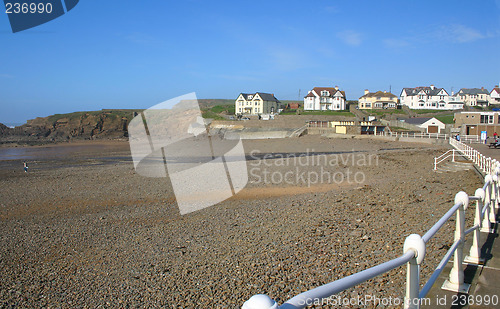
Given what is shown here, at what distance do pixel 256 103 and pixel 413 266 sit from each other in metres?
89.1

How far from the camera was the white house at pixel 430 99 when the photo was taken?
3221 inches

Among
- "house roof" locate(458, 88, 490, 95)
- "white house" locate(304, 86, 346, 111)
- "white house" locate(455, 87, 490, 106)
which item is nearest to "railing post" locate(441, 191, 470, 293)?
"white house" locate(304, 86, 346, 111)

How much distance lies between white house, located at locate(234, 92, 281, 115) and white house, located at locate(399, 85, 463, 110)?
107 ft

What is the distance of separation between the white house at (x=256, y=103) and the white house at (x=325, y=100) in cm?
1191

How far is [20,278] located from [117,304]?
9.22 ft

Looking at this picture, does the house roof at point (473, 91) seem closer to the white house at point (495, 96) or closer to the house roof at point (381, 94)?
the white house at point (495, 96)

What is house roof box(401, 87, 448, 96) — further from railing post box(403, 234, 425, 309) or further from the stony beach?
railing post box(403, 234, 425, 309)

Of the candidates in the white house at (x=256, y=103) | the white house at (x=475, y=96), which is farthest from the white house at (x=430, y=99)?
the white house at (x=256, y=103)

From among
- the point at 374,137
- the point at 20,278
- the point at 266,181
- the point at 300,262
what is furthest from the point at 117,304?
the point at 374,137

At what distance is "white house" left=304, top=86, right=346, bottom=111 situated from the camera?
268ft

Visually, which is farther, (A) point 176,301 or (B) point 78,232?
(B) point 78,232

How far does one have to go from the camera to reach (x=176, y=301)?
6.02 meters

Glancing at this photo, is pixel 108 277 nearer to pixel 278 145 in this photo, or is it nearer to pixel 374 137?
pixel 278 145

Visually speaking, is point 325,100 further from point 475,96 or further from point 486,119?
point 486,119
